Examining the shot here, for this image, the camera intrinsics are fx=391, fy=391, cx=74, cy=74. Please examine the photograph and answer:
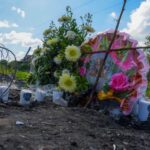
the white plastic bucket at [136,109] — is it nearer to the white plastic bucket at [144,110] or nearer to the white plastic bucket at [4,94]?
the white plastic bucket at [144,110]

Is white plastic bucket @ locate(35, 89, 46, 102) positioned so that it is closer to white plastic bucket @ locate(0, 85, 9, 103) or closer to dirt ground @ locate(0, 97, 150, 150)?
white plastic bucket @ locate(0, 85, 9, 103)

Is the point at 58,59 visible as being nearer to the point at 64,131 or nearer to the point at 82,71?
the point at 82,71

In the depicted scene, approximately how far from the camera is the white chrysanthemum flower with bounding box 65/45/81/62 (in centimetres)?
548

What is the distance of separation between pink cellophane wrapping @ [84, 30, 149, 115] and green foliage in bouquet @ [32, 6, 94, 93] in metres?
0.20

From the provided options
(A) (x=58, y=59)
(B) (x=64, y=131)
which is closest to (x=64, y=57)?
(A) (x=58, y=59)

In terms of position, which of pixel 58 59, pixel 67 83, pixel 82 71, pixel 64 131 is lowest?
pixel 64 131

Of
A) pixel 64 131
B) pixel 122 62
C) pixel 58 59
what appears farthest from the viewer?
pixel 58 59

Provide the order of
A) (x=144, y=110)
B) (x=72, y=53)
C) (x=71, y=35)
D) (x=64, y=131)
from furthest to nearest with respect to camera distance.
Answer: (x=71, y=35) → (x=72, y=53) → (x=144, y=110) → (x=64, y=131)

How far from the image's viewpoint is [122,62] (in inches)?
203

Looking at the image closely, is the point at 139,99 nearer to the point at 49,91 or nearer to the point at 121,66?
the point at 121,66

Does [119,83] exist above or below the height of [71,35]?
below

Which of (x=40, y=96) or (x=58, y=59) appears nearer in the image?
(x=40, y=96)

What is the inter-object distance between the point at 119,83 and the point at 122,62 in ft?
0.99

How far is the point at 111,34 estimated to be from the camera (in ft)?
18.0
